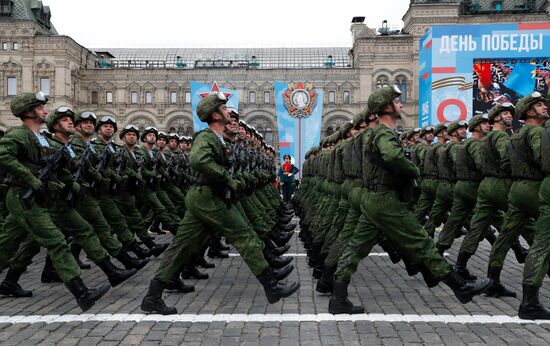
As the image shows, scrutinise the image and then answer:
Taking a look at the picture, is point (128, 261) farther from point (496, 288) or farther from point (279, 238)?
point (496, 288)

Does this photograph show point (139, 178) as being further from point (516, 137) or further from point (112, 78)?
point (112, 78)

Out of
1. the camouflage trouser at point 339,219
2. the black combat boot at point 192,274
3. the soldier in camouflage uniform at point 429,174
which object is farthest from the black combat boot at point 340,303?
the soldier in camouflage uniform at point 429,174

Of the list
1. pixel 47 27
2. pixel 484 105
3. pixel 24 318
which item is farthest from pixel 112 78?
pixel 24 318

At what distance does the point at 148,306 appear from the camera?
560 cm

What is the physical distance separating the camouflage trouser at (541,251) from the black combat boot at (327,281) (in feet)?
6.47

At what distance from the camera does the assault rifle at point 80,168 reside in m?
6.45

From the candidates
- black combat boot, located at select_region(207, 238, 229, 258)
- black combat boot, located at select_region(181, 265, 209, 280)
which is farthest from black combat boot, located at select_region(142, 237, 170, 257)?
black combat boot, located at select_region(181, 265, 209, 280)

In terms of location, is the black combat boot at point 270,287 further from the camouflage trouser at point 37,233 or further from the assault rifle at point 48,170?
the assault rifle at point 48,170

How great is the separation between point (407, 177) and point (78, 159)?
156 inches

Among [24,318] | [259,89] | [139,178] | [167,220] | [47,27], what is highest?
[47,27]

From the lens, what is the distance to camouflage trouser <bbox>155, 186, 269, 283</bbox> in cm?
559

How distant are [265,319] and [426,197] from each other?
5933 mm

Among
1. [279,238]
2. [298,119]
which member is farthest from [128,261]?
[298,119]

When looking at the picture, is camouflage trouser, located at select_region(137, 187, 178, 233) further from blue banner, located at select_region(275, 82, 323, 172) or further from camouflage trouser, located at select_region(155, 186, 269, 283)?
blue banner, located at select_region(275, 82, 323, 172)
